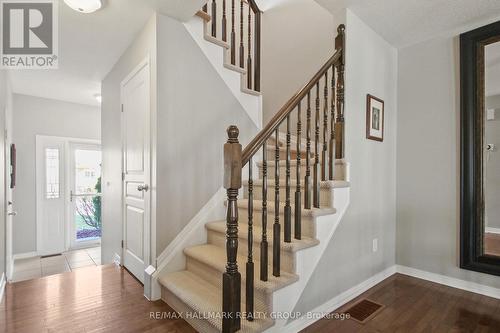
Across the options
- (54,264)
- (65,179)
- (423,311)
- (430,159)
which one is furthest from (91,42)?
(423,311)

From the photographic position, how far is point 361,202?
7.85 ft

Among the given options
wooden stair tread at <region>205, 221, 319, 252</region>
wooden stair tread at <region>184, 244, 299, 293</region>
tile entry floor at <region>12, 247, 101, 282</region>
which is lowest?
tile entry floor at <region>12, 247, 101, 282</region>

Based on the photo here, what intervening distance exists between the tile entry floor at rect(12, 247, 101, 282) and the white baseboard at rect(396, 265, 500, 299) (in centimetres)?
441

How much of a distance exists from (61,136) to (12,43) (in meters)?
2.66

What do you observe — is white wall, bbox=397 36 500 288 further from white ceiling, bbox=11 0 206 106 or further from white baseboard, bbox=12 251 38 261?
white baseboard, bbox=12 251 38 261

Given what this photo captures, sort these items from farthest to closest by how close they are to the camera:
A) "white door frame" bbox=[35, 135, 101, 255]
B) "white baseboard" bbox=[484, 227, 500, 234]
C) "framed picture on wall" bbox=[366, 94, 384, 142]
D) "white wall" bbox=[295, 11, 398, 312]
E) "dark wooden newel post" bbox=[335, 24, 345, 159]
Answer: "white door frame" bbox=[35, 135, 101, 255]
"framed picture on wall" bbox=[366, 94, 384, 142]
"white baseboard" bbox=[484, 227, 500, 234]
"dark wooden newel post" bbox=[335, 24, 345, 159]
"white wall" bbox=[295, 11, 398, 312]

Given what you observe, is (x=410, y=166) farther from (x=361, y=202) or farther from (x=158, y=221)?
(x=158, y=221)

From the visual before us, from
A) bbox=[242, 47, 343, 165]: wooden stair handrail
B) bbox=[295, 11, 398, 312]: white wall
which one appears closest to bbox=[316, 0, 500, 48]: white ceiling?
bbox=[295, 11, 398, 312]: white wall

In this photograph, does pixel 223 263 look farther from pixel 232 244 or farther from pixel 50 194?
pixel 50 194

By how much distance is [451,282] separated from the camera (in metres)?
2.52

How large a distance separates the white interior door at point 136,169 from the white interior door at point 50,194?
2767mm

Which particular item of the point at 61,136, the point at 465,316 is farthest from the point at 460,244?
the point at 61,136

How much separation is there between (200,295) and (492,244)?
2.49 m

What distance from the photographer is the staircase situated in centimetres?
150
